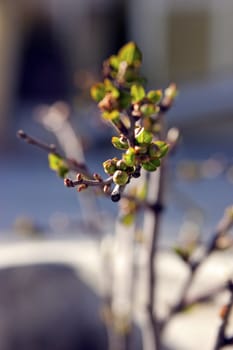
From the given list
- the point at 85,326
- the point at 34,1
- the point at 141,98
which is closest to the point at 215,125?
the point at 34,1

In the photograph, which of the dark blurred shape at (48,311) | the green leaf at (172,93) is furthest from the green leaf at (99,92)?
the dark blurred shape at (48,311)

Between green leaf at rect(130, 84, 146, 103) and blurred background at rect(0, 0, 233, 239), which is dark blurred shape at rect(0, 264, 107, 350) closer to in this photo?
green leaf at rect(130, 84, 146, 103)

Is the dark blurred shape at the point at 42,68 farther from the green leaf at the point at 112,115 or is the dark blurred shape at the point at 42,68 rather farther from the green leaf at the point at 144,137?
the green leaf at the point at 144,137

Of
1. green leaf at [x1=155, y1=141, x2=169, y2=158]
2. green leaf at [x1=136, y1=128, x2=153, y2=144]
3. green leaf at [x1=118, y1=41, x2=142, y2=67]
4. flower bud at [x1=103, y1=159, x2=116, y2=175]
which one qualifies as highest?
green leaf at [x1=118, y1=41, x2=142, y2=67]

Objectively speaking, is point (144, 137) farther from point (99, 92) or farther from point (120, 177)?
point (99, 92)

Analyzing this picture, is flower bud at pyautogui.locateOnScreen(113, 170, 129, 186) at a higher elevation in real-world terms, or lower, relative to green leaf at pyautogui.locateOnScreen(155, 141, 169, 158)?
lower

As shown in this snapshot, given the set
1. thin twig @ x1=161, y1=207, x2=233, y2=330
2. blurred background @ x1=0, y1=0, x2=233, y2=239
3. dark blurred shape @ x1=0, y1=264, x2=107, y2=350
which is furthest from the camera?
blurred background @ x1=0, y1=0, x2=233, y2=239

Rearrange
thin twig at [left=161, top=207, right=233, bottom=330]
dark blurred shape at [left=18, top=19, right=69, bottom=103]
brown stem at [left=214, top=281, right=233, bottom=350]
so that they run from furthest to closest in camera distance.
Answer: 1. dark blurred shape at [left=18, top=19, right=69, bottom=103]
2. thin twig at [left=161, top=207, right=233, bottom=330]
3. brown stem at [left=214, top=281, right=233, bottom=350]

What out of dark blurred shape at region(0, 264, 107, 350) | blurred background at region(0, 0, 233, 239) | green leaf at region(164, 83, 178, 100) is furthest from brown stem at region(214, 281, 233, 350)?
blurred background at region(0, 0, 233, 239)

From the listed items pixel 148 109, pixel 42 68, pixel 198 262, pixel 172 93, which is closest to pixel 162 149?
pixel 148 109
